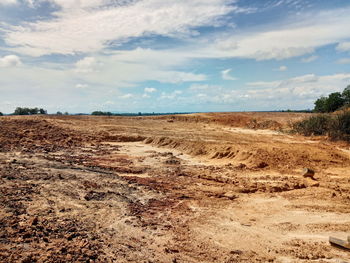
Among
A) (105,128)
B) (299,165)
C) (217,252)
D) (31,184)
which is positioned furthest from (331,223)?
(105,128)

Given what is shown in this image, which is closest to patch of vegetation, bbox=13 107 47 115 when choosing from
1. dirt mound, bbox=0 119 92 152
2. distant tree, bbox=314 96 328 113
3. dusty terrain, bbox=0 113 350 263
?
dirt mound, bbox=0 119 92 152

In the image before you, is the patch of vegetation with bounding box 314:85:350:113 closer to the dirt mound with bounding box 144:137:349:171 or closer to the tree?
the tree

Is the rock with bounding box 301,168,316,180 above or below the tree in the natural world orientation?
below

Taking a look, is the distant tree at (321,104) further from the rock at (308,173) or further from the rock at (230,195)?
the rock at (230,195)

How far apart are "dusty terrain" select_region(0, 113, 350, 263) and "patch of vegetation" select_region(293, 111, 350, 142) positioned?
5.15m

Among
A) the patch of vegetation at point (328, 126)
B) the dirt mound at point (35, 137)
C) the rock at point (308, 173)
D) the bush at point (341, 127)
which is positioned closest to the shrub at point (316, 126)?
the patch of vegetation at point (328, 126)

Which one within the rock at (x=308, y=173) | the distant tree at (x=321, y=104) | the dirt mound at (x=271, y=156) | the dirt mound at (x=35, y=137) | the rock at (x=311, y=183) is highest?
the distant tree at (x=321, y=104)

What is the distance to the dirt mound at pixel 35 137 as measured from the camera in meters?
13.2

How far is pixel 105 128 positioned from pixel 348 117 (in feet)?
49.4

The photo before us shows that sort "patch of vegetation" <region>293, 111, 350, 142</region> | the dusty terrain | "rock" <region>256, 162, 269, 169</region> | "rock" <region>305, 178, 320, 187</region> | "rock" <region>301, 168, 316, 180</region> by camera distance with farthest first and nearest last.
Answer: "patch of vegetation" <region>293, 111, 350, 142</region>
"rock" <region>256, 162, 269, 169</region>
"rock" <region>301, 168, 316, 180</region>
"rock" <region>305, 178, 320, 187</region>
the dusty terrain

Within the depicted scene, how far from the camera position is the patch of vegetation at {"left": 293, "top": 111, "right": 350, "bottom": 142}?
52.3 feet

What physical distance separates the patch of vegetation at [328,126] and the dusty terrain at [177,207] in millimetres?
5154

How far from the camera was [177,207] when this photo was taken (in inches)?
246

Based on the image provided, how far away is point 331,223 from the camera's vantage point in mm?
5570
